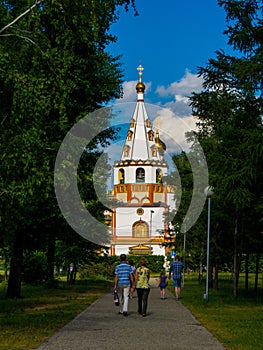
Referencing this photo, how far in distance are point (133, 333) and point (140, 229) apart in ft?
279

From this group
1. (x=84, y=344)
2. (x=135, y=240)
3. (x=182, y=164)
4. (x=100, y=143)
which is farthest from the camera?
(x=135, y=240)

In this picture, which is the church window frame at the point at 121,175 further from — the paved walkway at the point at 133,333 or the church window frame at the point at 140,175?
the paved walkway at the point at 133,333

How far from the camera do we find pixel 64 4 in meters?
12.4

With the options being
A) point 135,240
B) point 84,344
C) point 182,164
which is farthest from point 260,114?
point 135,240

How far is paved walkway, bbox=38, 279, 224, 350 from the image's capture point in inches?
438

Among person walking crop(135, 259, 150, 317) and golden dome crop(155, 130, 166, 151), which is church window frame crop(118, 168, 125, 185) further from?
person walking crop(135, 259, 150, 317)

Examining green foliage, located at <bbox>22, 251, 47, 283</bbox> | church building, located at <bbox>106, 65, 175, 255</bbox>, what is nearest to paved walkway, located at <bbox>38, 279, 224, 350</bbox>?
green foliage, located at <bbox>22, 251, 47, 283</bbox>

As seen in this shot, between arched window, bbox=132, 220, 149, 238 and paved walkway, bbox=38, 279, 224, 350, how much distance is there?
7916 cm

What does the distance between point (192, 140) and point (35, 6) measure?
27.8 metres

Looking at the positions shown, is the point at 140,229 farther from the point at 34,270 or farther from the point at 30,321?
the point at 30,321

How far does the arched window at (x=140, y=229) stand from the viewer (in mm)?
97500

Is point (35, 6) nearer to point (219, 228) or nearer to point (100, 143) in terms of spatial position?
point (100, 143)

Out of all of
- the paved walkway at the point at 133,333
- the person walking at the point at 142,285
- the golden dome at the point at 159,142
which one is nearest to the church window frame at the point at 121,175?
the golden dome at the point at 159,142

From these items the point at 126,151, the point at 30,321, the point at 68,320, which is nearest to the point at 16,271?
Answer: the point at 68,320
